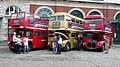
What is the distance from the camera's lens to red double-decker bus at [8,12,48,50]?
24609 mm

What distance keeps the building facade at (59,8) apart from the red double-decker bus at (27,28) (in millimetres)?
9112

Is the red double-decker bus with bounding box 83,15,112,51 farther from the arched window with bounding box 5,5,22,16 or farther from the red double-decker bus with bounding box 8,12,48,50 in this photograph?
the arched window with bounding box 5,5,22,16

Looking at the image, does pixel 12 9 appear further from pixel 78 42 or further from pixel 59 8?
pixel 78 42

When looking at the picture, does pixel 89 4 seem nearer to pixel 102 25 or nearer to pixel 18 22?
pixel 102 25

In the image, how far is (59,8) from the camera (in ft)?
127

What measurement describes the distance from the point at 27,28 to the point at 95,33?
22.9 feet

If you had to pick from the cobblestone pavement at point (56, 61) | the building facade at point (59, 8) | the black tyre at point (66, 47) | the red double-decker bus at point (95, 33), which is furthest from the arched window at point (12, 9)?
the cobblestone pavement at point (56, 61)

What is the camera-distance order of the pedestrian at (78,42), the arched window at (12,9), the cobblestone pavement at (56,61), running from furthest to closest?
the arched window at (12,9)
the pedestrian at (78,42)
the cobblestone pavement at (56,61)

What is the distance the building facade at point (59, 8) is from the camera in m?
36.5

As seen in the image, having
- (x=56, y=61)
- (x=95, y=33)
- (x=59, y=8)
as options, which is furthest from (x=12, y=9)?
(x=56, y=61)

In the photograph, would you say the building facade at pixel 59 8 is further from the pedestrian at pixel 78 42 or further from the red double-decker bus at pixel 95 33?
the red double-decker bus at pixel 95 33

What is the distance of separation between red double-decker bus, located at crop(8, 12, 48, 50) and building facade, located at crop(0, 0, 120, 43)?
911 cm

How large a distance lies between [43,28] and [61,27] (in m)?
2.87

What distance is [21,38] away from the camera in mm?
24438
